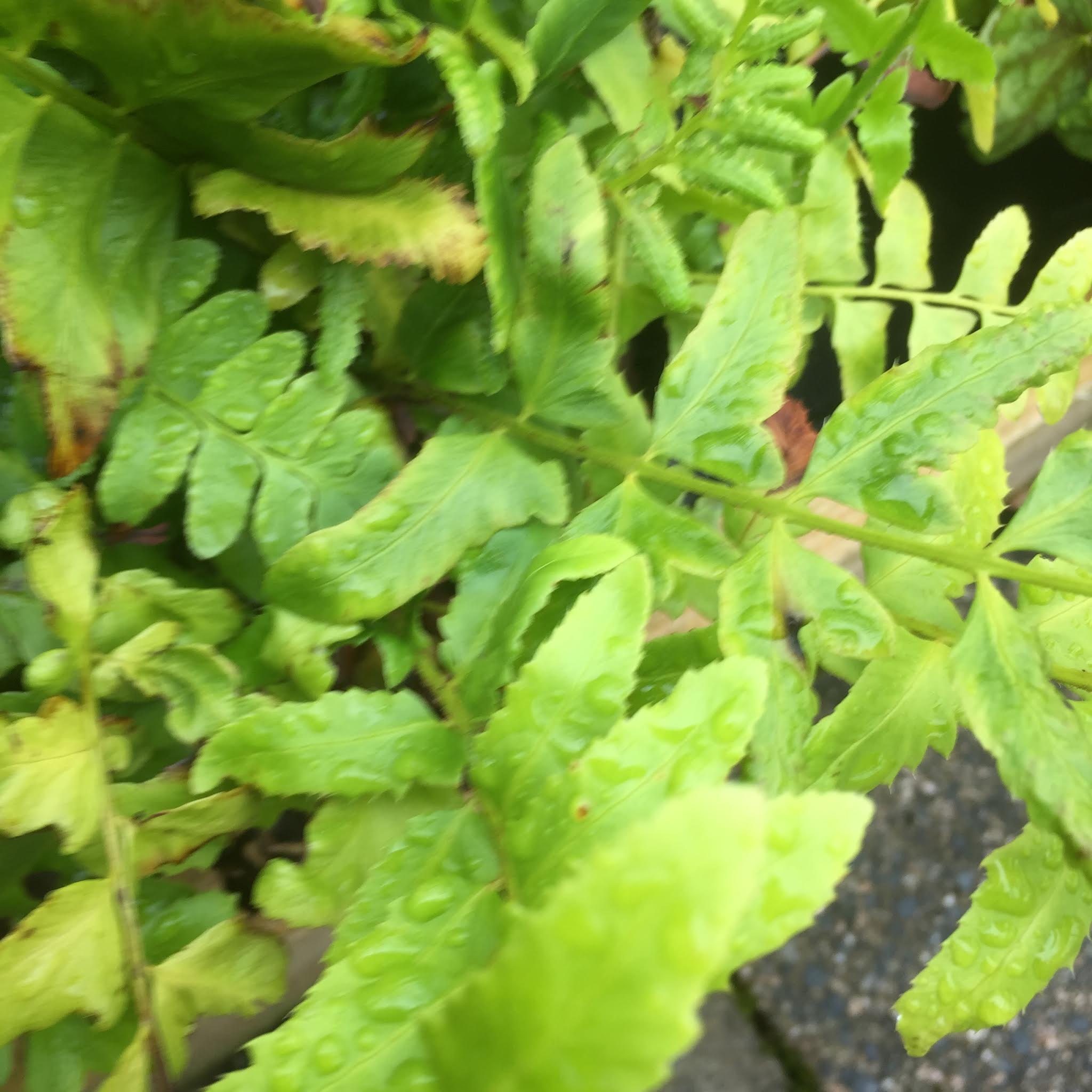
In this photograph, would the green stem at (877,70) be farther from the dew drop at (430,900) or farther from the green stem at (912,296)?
the dew drop at (430,900)

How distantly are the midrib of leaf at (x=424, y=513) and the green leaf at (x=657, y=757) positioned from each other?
19 centimetres

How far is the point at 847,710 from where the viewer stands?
62 centimetres

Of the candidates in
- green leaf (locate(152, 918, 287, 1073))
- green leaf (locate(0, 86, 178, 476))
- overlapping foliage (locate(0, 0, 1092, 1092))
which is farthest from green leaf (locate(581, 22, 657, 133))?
green leaf (locate(152, 918, 287, 1073))

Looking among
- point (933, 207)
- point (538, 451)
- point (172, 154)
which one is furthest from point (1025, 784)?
point (933, 207)

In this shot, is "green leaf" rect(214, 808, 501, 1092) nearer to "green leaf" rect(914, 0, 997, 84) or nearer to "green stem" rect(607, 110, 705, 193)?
"green stem" rect(607, 110, 705, 193)

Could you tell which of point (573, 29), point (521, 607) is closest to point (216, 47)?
point (573, 29)

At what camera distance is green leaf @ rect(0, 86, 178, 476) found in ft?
1.63

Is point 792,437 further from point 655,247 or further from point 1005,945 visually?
point 1005,945

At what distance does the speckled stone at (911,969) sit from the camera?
113 cm

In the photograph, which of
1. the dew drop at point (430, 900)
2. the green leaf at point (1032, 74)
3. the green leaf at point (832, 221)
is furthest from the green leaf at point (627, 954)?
the green leaf at point (1032, 74)

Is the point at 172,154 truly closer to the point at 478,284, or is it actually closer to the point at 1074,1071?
the point at 478,284

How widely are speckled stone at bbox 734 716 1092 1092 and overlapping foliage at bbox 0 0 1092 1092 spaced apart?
661mm

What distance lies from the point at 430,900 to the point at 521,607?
0.17 metres

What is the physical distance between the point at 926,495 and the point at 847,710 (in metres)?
0.16
